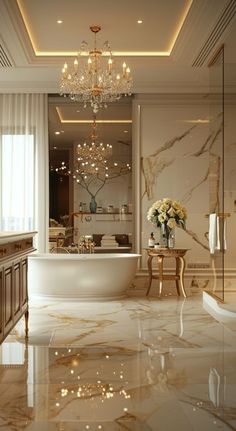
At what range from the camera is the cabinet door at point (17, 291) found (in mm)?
3742

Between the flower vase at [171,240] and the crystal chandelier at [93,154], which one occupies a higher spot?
the crystal chandelier at [93,154]

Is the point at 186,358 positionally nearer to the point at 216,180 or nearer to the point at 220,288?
the point at 220,288

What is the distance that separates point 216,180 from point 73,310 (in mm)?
2545

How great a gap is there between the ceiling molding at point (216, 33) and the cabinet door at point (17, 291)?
282 centimetres

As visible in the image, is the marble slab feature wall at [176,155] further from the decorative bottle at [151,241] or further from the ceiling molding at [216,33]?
the ceiling molding at [216,33]

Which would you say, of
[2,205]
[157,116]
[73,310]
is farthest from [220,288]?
Result: [2,205]

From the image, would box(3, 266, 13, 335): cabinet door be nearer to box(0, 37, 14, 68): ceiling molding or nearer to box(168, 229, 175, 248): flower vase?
box(0, 37, 14, 68): ceiling molding

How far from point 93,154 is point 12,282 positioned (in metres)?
5.80

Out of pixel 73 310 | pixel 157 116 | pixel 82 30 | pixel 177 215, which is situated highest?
pixel 82 30

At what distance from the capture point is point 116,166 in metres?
9.52

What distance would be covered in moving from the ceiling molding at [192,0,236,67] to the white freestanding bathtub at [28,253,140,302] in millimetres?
2414

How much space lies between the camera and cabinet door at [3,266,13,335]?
3322 millimetres

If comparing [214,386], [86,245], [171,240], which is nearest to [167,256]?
[171,240]

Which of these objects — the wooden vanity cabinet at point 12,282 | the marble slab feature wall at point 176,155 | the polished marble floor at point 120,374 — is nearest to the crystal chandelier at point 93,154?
the marble slab feature wall at point 176,155
